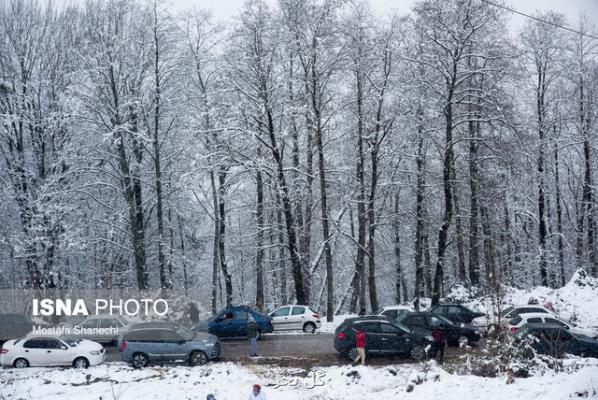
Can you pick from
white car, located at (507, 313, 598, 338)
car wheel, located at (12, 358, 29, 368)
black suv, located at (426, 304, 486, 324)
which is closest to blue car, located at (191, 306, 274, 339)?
car wheel, located at (12, 358, 29, 368)

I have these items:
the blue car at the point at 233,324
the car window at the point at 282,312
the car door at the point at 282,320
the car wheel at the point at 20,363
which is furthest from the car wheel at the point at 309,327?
Result: the car wheel at the point at 20,363

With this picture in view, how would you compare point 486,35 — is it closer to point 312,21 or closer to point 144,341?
point 312,21

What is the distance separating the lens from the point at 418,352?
19.8 m

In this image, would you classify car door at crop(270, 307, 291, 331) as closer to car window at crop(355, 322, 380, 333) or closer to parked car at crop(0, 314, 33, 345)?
car window at crop(355, 322, 380, 333)

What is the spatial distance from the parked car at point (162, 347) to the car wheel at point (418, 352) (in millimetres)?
7490

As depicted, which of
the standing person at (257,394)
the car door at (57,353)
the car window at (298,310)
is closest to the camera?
the standing person at (257,394)

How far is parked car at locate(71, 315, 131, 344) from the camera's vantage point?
2464 centimetres

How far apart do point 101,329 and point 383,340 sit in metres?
13.1

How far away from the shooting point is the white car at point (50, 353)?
20938 millimetres

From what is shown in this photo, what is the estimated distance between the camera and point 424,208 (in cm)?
3391

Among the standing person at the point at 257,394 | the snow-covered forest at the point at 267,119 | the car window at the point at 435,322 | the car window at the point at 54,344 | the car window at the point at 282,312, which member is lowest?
the standing person at the point at 257,394

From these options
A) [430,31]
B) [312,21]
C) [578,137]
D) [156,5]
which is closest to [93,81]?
[156,5]

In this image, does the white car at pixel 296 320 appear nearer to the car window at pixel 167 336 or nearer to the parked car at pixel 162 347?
the parked car at pixel 162 347

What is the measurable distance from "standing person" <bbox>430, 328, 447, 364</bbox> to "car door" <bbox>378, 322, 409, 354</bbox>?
3.20ft
